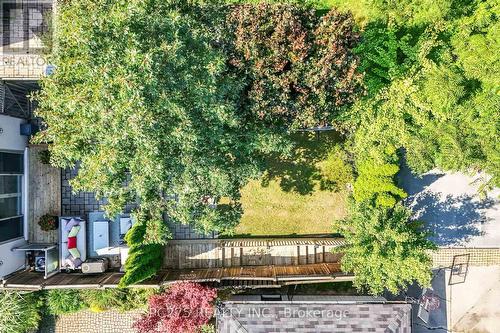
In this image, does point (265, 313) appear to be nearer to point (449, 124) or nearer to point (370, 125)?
point (370, 125)

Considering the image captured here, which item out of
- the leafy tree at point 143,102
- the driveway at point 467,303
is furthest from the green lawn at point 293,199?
the driveway at point 467,303

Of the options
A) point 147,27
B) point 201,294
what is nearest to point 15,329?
point 201,294

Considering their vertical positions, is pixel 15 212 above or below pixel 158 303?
above

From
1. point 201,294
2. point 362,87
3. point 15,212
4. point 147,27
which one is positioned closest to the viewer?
point 147,27

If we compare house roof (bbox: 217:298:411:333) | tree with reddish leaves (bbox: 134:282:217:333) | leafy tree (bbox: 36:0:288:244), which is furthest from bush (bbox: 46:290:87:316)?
house roof (bbox: 217:298:411:333)

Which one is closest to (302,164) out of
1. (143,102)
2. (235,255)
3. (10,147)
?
(235,255)

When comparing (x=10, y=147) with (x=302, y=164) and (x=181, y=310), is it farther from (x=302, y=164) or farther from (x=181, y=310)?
(x=302, y=164)
